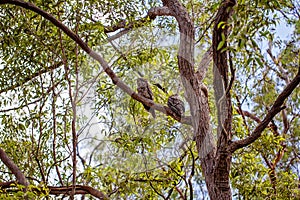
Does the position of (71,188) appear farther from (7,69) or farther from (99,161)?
(7,69)

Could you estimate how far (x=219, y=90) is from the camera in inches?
95.3

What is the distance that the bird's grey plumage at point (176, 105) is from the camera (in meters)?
2.62

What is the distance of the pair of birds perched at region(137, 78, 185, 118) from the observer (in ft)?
8.62

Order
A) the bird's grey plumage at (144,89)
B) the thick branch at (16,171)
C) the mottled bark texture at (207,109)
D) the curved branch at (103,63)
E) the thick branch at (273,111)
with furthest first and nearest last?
the thick branch at (16,171) → the bird's grey plumage at (144,89) → the curved branch at (103,63) → the mottled bark texture at (207,109) → the thick branch at (273,111)

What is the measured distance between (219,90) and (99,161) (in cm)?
109

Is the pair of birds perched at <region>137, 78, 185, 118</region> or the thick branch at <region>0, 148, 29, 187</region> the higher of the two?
the pair of birds perched at <region>137, 78, 185, 118</region>

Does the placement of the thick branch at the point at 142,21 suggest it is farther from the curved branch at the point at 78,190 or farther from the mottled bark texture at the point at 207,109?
the curved branch at the point at 78,190

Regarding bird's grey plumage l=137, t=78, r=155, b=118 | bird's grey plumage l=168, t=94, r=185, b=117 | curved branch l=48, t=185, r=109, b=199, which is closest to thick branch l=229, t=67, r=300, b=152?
bird's grey plumage l=168, t=94, r=185, b=117

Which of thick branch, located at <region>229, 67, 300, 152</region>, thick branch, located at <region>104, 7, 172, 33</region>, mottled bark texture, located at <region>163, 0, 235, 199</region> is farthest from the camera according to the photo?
thick branch, located at <region>104, 7, 172, 33</region>

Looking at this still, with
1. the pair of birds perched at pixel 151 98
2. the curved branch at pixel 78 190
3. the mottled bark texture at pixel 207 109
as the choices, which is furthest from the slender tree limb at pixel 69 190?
A: the mottled bark texture at pixel 207 109

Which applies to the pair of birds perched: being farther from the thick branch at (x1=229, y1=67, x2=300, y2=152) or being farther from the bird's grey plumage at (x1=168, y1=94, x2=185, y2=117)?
the thick branch at (x1=229, y1=67, x2=300, y2=152)

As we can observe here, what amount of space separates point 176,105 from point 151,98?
0.50ft

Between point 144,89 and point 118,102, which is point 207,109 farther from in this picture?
point 118,102

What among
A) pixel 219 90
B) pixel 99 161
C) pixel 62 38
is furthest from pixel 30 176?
pixel 219 90
